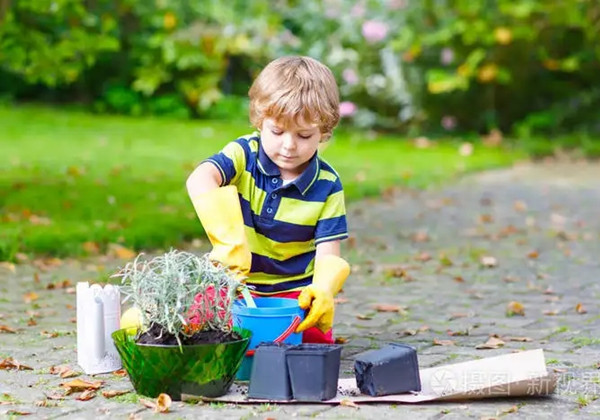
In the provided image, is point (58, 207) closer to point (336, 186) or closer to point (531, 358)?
point (336, 186)

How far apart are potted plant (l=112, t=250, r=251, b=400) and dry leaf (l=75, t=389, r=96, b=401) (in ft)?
0.43

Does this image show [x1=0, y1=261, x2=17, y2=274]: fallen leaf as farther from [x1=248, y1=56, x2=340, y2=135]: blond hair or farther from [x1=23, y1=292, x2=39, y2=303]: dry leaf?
[x1=248, y1=56, x2=340, y2=135]: blond hair

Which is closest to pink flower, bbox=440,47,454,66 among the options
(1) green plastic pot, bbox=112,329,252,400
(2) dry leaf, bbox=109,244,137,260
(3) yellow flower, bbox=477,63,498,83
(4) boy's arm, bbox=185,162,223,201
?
(3) yellow flower, bbox=477,63,498,83

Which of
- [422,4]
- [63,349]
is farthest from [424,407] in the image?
[422,4]

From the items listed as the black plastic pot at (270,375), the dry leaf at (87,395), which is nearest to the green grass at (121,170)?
the dry leaf at (87,395)

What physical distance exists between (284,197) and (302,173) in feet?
0.34

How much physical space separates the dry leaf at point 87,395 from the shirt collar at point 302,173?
0.96 m

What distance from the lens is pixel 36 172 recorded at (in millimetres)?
8531

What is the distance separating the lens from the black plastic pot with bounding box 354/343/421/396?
3.26 meters

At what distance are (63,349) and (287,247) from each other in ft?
2.93

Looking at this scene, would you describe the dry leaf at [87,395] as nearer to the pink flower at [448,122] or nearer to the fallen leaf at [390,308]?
the fallen leaf at [390,308]

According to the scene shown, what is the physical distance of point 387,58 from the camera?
476 inches

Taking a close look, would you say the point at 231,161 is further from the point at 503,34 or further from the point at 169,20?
the point at 169,20

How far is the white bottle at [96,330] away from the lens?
359 cm
